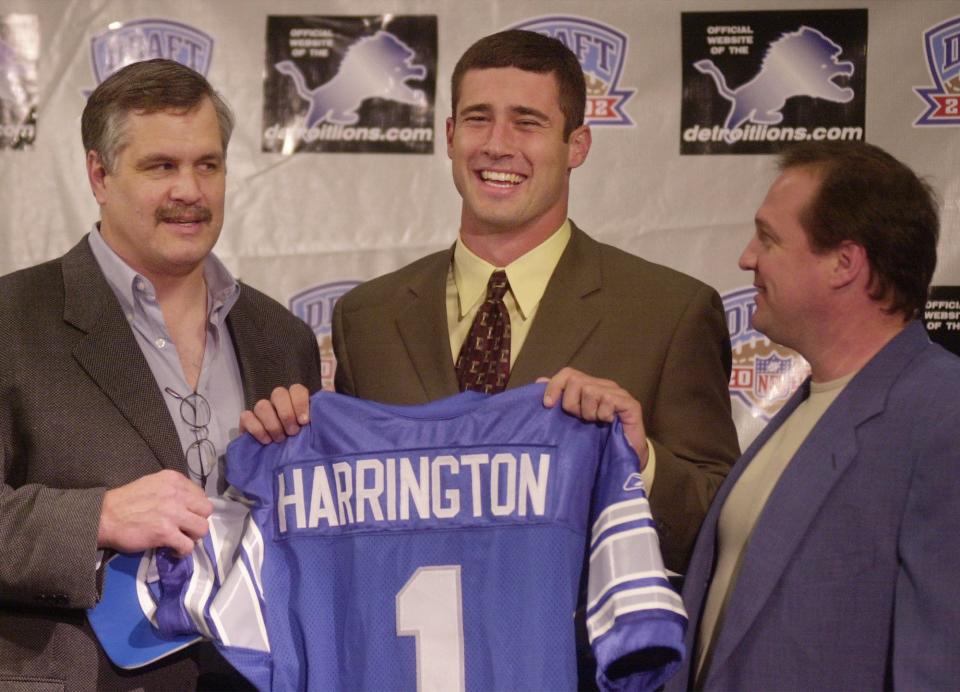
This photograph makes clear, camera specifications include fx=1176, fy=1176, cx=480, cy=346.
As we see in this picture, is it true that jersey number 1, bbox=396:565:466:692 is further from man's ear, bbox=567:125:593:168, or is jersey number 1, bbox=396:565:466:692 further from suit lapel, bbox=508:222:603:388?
man's ear, bbox=567:125:593:168

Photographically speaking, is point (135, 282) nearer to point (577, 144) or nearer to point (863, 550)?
point (577, 144)

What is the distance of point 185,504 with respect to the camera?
182 cm

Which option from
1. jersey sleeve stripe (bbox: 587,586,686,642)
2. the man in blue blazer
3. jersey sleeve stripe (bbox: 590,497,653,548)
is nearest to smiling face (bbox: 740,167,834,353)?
the man in blue blazer

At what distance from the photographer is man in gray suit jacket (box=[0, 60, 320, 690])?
1.87m

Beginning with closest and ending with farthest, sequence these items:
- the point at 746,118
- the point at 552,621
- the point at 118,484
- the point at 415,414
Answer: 1. the point at 552,621
2. the point at 415,414
3. the point at 118,484
4. the point at 746,118

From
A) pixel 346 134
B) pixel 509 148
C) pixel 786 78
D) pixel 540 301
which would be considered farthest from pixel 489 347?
pixel 786 78

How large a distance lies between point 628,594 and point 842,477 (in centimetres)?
36

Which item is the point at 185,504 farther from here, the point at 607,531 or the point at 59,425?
the point at 607,531

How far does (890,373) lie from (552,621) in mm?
626

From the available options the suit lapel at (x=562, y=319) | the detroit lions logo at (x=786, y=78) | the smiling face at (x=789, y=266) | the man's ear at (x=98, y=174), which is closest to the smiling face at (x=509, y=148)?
the suit lapel at (x=562, y=319)

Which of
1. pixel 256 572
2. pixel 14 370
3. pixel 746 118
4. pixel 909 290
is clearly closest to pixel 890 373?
pixel 909 290

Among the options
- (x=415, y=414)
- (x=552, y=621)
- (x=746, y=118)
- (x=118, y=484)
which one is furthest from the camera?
(x=746, y=118)

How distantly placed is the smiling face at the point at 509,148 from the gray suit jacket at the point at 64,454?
2.25ft

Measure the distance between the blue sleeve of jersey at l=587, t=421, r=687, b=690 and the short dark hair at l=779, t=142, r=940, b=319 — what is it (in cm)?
47
